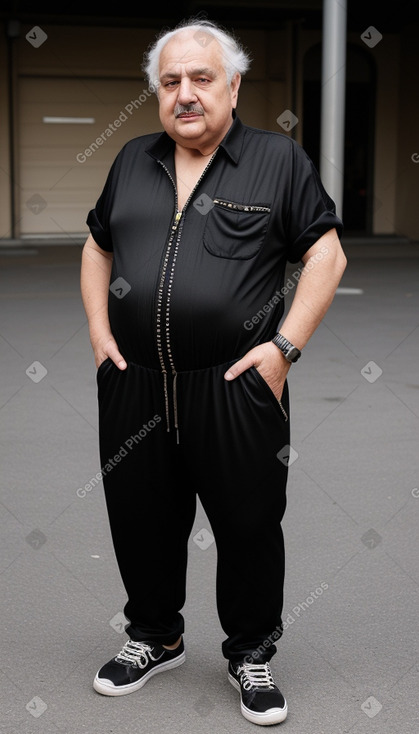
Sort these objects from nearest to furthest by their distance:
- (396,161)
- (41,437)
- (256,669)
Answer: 1. (256,669)
2. (41,437)
3. (396,161)

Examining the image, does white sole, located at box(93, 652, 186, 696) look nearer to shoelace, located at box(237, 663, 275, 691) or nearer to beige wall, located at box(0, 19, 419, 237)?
shoelace, located at box(237, 663, 275, 691)

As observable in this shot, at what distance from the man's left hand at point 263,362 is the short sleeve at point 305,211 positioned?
29 cm

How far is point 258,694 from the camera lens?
2902 millimetres

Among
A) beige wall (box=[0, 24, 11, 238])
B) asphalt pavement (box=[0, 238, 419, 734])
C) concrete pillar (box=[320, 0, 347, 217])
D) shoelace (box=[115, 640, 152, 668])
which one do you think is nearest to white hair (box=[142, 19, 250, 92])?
asphalt pavement (box=[0, 238, 419, 734])

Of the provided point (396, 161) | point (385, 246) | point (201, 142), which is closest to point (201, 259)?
point (201, 142)

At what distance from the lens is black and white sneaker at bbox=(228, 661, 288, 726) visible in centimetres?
285

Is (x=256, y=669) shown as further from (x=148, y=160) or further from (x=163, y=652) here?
(x=148, y=160)

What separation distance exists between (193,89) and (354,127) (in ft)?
62.7

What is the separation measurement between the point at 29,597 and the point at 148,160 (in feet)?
5.59

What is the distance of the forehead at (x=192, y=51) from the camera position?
2736 millimetres

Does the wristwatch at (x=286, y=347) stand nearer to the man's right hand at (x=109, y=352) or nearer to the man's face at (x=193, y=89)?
the man's right hand at (x=109, y=352)

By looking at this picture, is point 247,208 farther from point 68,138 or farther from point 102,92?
point 102,92

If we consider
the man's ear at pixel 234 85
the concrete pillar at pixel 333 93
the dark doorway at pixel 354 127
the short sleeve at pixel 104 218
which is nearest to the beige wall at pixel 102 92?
the dark doorway at pixel 354 127

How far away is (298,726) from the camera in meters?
2.84
